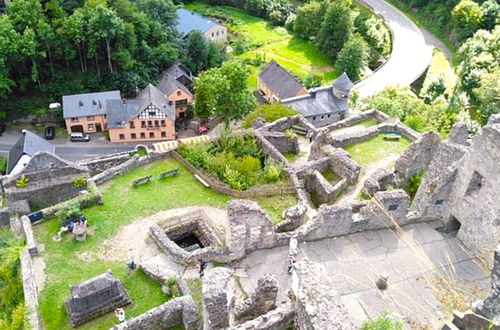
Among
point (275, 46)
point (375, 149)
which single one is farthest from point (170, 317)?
point (275, 46)

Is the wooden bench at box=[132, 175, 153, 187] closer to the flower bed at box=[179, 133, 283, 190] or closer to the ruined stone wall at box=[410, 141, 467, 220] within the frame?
the flower bed at box=[179, 133, 283, 190]

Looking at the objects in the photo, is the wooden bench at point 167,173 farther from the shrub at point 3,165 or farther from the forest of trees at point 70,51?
the forest of trees at point 70,51

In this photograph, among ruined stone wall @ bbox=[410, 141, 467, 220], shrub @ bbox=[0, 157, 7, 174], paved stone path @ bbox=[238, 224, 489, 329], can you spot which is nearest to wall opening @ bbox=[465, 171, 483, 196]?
ruined stone wall @ bbox=[410, 141, 467, 220]

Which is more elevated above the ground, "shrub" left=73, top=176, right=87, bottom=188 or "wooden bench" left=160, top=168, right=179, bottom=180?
"wooden bench" left=160, top=168, right=179, bottom=180

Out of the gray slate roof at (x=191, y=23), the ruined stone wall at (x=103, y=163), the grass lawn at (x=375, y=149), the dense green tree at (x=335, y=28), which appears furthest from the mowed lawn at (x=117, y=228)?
the dense green tree at (x=335, y=28)

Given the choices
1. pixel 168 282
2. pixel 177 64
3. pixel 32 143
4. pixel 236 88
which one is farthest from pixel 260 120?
pixel 177 64
